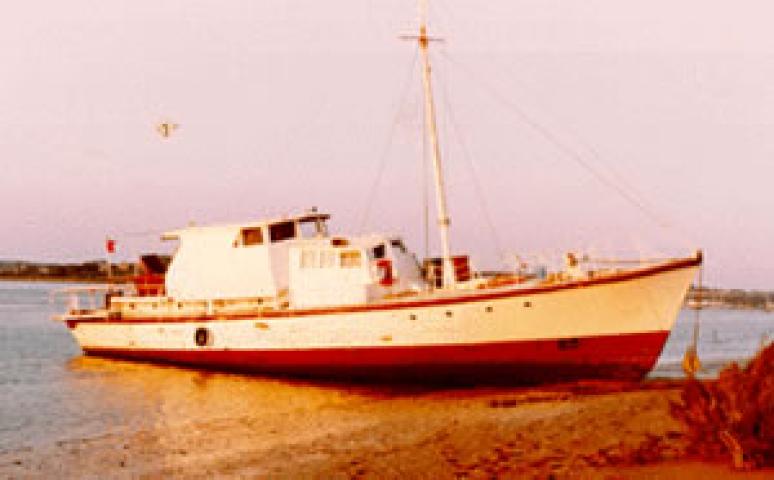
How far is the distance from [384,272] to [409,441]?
892 centimetres

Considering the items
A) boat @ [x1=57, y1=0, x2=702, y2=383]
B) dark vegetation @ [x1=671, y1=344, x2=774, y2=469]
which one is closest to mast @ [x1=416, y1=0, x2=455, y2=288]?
boat @ [x1=57, y1=0, x2=702, y2=383]

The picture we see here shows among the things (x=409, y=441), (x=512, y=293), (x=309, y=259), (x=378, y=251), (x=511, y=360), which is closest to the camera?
(x=409, y=441)

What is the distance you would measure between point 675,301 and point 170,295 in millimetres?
17826

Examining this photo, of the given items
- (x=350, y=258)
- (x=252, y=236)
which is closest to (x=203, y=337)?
Answer: (x=252, y=236)

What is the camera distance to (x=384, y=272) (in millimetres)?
22547

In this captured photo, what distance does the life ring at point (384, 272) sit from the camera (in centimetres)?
2247

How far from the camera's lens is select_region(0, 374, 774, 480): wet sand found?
35.7 feet

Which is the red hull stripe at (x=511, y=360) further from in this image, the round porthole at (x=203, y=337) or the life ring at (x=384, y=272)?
the round porthole at (x=203, y=337)

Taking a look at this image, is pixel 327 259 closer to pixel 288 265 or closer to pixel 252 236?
pixel 288 265

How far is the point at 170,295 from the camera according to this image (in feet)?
92.7

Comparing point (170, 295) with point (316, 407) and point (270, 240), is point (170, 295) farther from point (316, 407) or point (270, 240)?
point (316, 407)

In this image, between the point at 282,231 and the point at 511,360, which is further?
the point at 282,231

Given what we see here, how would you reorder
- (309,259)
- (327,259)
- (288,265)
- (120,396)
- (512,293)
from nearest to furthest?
(512,293) → (120,396) → (327,259) → (309,259) → (288,265)

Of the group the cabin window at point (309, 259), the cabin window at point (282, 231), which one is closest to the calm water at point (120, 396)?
the cabin window at point (309, 259)
